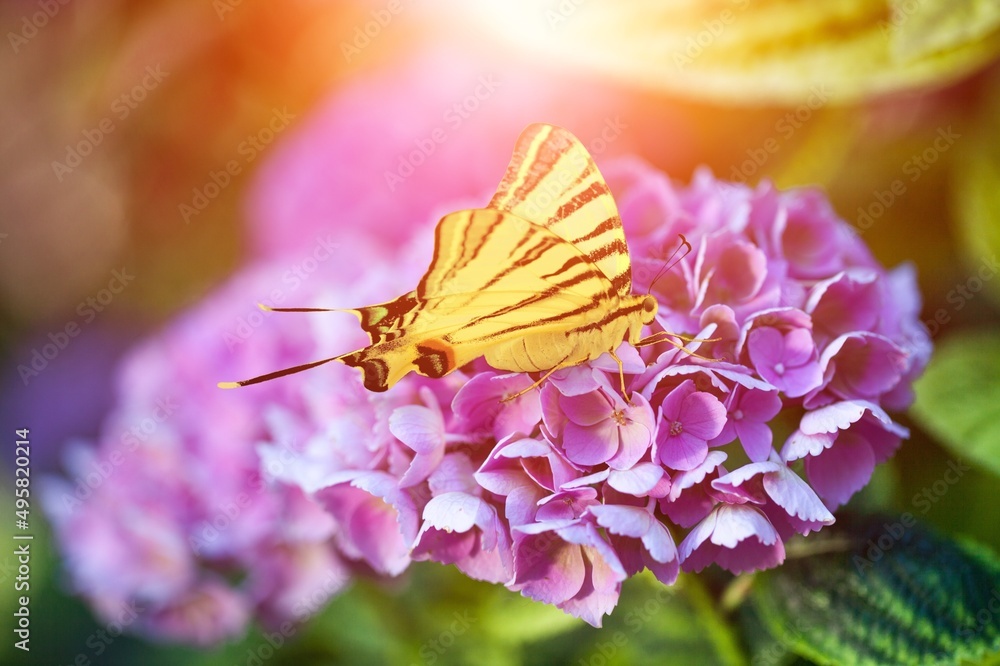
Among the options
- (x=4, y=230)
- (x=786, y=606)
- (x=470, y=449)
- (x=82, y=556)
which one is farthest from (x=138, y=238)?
(x=786, y=606)

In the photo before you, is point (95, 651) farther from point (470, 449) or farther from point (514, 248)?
point (514, 248)

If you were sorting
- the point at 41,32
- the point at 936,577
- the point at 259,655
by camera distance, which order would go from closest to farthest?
the point at 936,577, the point at 259,655, the point at 41,32

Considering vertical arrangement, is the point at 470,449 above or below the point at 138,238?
above

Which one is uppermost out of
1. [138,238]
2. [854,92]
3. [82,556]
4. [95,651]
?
[854,92]
